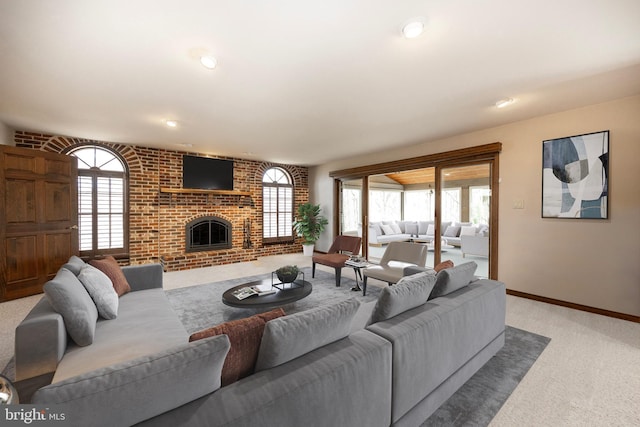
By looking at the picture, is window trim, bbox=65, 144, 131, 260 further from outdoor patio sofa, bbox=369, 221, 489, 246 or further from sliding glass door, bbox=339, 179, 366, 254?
outdoor patio sofa, bbox=369, 221, 489, 246

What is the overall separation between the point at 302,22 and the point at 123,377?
82.4 inches

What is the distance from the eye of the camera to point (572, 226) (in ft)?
11.3

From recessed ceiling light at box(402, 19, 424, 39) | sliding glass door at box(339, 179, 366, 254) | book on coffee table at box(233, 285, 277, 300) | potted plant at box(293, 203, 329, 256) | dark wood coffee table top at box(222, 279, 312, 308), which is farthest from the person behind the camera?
potted plant at box(293, 203, 329, 256)

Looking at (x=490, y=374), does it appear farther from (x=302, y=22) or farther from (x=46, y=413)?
(x=302, y=22)

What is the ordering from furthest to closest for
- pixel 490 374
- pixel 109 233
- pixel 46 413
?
pixel 109 233 < pixel 490 374 < pixel 46 413

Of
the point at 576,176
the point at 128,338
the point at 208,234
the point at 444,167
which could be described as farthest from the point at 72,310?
the point at 576,176

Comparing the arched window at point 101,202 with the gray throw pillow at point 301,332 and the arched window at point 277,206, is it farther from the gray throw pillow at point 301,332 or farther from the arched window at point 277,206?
the gray throw pillow at point 301,332

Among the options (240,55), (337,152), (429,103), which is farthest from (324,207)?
(240,55)

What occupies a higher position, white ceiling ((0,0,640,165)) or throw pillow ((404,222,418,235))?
white ceiling ((0,0,640,165))

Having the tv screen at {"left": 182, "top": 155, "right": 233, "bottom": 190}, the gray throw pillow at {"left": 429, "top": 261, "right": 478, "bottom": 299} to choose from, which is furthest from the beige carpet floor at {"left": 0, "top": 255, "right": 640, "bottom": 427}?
the tv screen at {"left": 182, "top": 155, "right": 233, "bottom": 190}

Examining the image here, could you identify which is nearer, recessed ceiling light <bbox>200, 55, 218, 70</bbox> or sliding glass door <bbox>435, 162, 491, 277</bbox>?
recessed ceiling light <bbox>200, 55, 218, 70</bbox>

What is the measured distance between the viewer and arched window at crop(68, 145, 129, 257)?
4.97m

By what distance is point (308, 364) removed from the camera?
1.19 m

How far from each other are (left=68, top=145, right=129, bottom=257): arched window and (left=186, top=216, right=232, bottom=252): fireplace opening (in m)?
1.14
